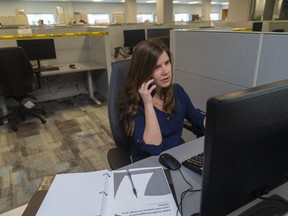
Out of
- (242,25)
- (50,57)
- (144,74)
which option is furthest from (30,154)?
(242,25)

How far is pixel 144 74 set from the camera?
111cm

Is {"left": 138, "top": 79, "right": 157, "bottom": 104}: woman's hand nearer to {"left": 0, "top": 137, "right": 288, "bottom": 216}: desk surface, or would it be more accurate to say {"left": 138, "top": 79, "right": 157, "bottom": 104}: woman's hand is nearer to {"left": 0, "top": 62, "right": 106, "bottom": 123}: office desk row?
{"left": 0, "top": 137, "right": 288, "bottom": 216}: desk surface

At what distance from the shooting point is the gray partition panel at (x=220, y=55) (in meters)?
1.39

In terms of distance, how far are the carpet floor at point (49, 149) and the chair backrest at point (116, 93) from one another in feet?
3.58

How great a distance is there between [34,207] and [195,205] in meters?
0.53

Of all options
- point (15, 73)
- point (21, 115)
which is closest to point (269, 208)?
point (15, 73)

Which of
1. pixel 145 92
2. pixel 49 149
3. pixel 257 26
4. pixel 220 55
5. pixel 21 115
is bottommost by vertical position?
pixel 49 149

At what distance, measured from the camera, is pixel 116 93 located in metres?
1.19

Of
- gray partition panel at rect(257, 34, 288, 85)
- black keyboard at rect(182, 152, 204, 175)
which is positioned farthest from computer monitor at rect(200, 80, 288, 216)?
gray partition panel at rect(257, 34, 288, 85)

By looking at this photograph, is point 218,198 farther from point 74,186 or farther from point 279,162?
point 74,186

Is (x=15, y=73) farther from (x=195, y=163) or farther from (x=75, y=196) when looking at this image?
(x=195, y=163)

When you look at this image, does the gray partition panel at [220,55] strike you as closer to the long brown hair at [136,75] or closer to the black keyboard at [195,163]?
the long brown hair at [136,75]

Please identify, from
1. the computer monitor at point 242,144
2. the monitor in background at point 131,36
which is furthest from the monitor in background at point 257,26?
the computer monitor at point 242,144

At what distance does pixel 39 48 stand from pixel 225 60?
2965mm
